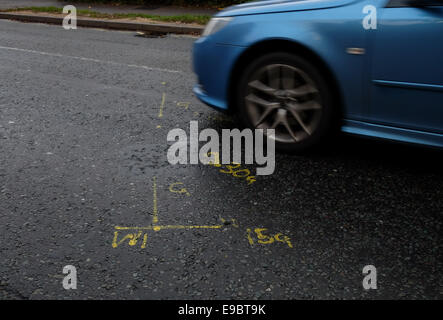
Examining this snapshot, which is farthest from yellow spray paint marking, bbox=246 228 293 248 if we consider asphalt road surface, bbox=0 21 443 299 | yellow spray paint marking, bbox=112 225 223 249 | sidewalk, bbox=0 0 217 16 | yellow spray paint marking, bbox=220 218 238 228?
→ sidewalk, bbox=0 0 217 16

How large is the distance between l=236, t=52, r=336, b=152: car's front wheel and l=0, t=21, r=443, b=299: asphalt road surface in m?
0.21

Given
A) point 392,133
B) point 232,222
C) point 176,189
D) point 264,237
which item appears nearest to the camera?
point 264,237

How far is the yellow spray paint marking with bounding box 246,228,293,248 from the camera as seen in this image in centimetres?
289

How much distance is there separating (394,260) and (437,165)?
4.71ft

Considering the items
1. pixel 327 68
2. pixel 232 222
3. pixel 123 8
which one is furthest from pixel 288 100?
pixel 123 8

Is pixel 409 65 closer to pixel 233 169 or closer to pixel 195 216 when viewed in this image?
pixel 233 169

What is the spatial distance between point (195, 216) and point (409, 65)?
1740 mm

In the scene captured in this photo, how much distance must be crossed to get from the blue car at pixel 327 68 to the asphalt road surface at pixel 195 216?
34 centimetres

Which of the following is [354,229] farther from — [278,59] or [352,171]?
[278,59]

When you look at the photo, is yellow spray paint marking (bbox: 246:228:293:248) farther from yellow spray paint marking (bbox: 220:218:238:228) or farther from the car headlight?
the car headlight

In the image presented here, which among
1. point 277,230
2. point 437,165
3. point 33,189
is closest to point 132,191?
point 33,189

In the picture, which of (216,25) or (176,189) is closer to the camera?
(176,189)

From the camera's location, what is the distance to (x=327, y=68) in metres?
3.80
